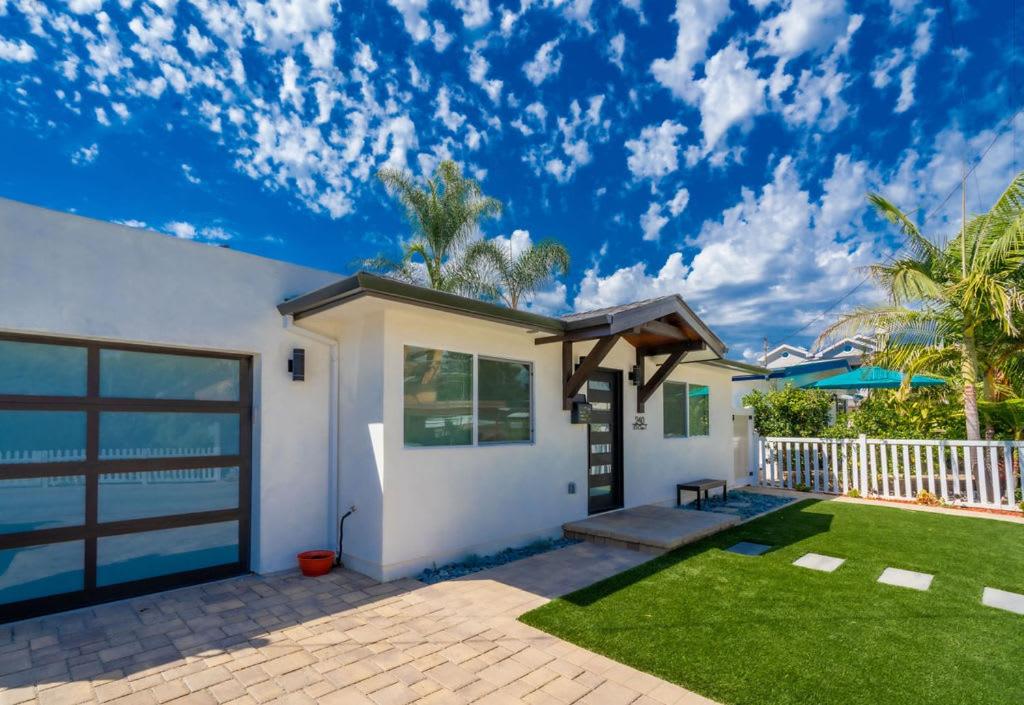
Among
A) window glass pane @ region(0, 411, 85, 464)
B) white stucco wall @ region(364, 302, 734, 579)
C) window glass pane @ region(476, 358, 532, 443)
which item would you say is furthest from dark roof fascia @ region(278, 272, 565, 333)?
window glass pane @ region(0, 411, 85, 464)

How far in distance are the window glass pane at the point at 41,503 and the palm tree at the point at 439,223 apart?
470 inches

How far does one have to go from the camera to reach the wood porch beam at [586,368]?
21.2ft

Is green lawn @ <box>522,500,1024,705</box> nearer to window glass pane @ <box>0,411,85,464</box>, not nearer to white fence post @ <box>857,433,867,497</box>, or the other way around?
white fence post @ <box>857,433,867,497</box>

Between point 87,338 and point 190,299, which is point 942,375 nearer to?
point 190,299

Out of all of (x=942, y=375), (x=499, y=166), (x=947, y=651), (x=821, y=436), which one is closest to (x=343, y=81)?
(x=499, y=166)

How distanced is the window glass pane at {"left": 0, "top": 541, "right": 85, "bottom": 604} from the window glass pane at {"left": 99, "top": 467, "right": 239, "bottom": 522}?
1.17ft

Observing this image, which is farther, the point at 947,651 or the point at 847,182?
the point at 847,182

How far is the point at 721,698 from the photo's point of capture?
112 inches

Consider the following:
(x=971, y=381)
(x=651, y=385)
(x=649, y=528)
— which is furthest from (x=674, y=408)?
(x=971, y=381)

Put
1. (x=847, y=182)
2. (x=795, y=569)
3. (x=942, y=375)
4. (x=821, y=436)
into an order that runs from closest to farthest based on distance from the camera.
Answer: (x=795, y=569) → (x=942, y=375) → (x=821, y=436) → (x=847, y=182)

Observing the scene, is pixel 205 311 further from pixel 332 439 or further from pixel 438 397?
pixel 438 397

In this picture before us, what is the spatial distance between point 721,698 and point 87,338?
5743mm

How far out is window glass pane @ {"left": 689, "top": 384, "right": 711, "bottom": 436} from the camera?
1004cm

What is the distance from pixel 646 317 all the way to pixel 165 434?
18.5 ft
